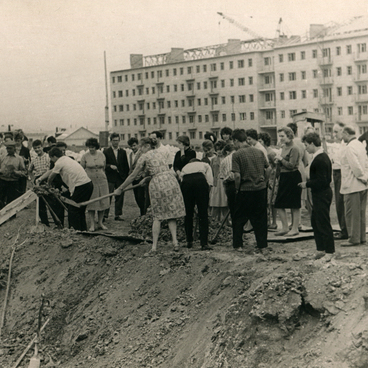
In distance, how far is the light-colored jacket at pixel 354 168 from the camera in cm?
991

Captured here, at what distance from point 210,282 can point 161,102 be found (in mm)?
105311

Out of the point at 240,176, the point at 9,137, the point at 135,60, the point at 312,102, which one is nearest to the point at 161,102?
the point at 135,60

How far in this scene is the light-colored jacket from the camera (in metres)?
9.91

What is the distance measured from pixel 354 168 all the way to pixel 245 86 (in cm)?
9033

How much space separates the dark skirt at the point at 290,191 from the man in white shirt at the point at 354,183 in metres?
1.01

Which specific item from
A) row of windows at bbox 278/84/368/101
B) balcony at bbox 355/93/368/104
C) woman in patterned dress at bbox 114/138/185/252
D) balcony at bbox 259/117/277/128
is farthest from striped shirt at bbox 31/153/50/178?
balcony at bbox 259/117/277/128

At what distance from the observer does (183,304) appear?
823cm

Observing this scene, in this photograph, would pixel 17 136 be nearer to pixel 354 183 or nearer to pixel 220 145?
pixel 220 145

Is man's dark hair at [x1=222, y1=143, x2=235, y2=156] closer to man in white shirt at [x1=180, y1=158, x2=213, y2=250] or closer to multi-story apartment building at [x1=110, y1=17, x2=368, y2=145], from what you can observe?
man in white shirt at [x1=180, y1=158, x2=213, y2=250]

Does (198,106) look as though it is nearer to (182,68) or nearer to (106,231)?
(182,68)

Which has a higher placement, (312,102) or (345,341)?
(312,102)

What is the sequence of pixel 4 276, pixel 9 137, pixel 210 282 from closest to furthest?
pixel 210 282 < pixel 4 276 < pixel 9 137

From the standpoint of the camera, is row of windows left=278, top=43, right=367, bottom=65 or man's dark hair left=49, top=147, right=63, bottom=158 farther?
row of windows left=278, top=43, right=367, bottom=65

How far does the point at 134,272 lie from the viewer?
31.9 feet
